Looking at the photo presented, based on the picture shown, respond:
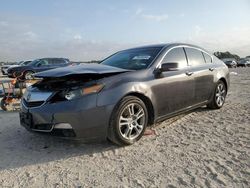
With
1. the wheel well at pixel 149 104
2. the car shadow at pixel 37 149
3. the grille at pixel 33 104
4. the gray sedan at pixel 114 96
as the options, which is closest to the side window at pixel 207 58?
the gray sedan at pixel 114 96

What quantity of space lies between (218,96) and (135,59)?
2615mm

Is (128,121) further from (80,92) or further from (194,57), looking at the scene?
(194,57)

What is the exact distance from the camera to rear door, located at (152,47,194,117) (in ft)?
16.1

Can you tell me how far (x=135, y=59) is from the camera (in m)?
5.34

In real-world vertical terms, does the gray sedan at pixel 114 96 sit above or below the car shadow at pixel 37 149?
above

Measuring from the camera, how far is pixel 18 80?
26.1ft

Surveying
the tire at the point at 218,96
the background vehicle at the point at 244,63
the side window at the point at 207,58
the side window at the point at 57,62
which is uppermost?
the side window at the point at 207,58

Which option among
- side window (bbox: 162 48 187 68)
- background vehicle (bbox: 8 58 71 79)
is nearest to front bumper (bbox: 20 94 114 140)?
side window (bbox: 162 48 187 68)

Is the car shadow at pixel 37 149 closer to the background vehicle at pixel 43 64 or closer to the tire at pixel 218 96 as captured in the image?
the tire at pixel 218 96

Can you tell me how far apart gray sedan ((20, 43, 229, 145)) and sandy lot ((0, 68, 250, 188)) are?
1.07ft

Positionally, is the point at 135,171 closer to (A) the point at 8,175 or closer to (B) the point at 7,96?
(A) the point at 8,175

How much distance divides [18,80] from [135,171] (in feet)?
18.0

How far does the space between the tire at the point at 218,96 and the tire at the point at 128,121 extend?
2.69 m

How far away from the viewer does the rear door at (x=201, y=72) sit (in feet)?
19.4
